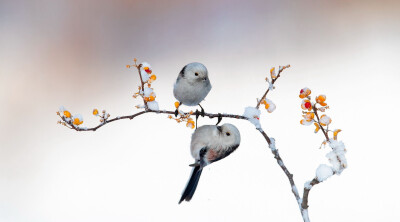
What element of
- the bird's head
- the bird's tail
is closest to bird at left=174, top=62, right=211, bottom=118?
the bird's head

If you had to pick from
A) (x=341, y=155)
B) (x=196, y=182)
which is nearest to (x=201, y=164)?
(x=196, y=182)

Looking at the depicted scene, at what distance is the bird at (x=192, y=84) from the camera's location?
0.71 meters

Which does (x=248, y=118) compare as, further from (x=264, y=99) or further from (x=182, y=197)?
(x=182, y=197)

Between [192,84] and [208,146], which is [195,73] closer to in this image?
[192,84]

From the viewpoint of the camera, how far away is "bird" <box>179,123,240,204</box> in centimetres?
64

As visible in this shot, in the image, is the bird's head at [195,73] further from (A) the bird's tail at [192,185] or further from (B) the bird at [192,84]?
(A) the bird's tail at [192,185]

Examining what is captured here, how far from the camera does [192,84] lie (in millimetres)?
727

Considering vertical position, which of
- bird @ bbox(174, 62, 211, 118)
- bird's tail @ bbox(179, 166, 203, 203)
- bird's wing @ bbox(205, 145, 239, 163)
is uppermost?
bird @ bbox(174, 62, 211, 118)

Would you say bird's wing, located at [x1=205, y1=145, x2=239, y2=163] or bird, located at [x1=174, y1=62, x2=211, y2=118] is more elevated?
bird, located at [x1=174, y1=62, x2=211, y2=118]

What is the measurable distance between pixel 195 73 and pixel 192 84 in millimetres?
27

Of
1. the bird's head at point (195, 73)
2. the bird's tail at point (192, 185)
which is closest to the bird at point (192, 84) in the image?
the bird's head at point (195, 73)

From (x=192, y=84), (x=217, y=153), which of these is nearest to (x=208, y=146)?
(x=217, y=153)

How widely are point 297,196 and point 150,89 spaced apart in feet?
1.12

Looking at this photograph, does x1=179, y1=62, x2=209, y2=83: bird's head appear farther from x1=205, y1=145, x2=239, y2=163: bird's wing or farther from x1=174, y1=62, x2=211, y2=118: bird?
x1=205, y1=145, x2=239, y2=163: bird's wing
